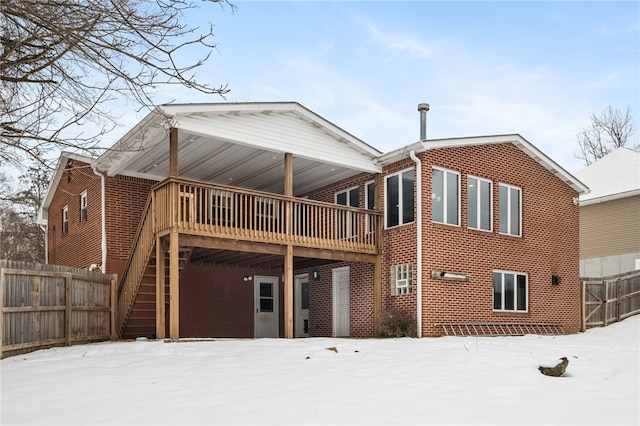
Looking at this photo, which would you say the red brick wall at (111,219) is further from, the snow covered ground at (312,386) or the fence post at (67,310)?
the snow covered ground at (312,386)

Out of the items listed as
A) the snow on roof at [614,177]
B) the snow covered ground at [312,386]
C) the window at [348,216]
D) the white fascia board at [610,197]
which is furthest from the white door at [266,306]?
the snow on roof at [614,177]

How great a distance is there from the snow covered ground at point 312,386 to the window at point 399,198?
536 cm

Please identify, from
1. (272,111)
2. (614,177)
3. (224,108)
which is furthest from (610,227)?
(224,108)

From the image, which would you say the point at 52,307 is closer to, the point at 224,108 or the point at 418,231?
the point at 224,108

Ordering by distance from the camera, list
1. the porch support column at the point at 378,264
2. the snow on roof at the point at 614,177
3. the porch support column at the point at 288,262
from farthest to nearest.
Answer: the snow on roof at the point at 614,177 < the porch support column at the point at 378,264 < the porch support column at the point at 288,262

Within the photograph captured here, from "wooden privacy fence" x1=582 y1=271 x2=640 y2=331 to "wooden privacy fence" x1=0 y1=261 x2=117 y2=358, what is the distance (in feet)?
47.9

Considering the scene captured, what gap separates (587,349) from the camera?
43.1 ft

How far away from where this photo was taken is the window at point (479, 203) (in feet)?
58.7

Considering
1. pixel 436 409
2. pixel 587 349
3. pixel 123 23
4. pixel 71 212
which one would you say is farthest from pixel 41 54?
pixel 71 212

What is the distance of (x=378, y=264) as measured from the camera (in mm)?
17672

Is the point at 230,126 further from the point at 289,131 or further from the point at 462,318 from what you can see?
the point at 462,318

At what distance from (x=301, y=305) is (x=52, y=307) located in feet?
31.0

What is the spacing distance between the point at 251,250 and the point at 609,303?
1309 centimetres

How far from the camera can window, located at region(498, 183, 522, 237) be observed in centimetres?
1877
